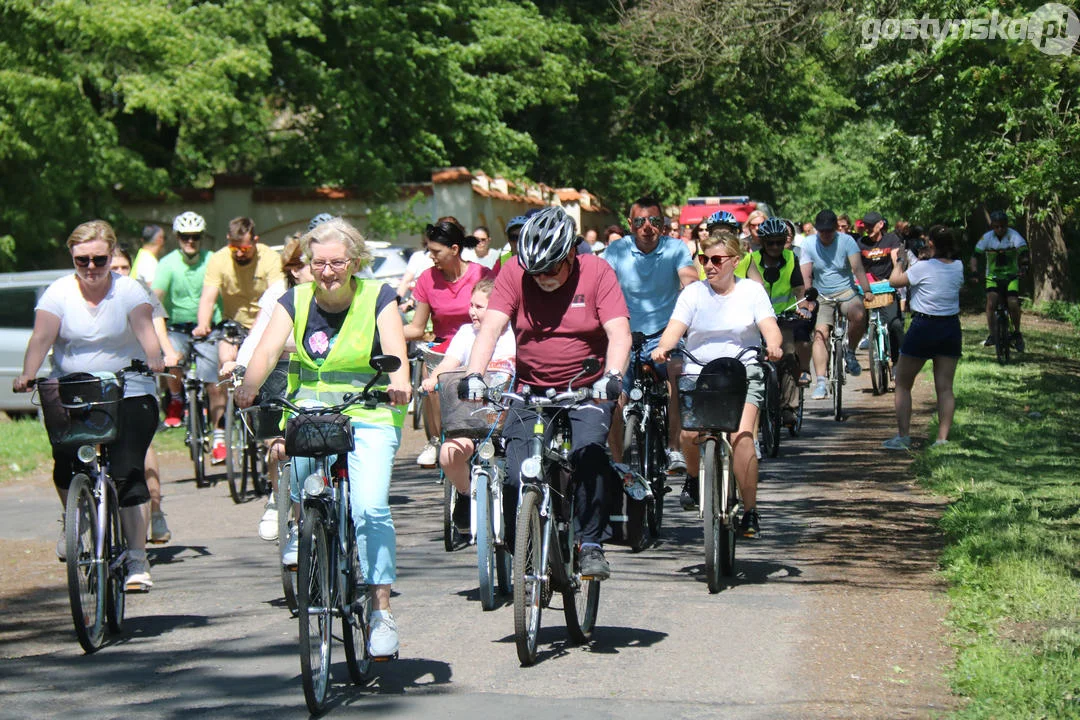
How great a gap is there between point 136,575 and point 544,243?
268 centimetres

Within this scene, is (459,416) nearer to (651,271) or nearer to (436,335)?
(436,335)

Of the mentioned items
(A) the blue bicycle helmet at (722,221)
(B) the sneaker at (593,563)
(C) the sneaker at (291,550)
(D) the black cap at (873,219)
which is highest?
(D) the black cap at (873,219)

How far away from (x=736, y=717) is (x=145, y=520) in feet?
11.2

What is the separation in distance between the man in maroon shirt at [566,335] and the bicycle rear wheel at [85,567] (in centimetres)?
191

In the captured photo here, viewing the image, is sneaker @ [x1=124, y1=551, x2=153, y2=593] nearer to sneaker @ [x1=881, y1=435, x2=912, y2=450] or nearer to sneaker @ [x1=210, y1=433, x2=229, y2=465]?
sneaker @ [x1=210, y1=433, x2=229, y2=465]

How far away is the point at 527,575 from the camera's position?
6430mm

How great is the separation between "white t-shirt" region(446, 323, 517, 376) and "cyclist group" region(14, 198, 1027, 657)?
0.01 meters

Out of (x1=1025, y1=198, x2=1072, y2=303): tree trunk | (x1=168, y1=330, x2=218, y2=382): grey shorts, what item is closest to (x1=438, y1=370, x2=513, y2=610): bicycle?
(x1=168, y1=330, x2=218, y2=382): grey shorts

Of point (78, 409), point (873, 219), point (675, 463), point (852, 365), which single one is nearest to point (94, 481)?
point (78, 409)

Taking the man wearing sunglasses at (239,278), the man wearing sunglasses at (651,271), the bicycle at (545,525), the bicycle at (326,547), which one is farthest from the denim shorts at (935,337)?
the bicycle at (326,547)

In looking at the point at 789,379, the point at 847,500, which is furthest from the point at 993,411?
the point at 847,500

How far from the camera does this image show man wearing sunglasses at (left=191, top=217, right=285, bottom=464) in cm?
1195

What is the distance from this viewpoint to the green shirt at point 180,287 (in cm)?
1300

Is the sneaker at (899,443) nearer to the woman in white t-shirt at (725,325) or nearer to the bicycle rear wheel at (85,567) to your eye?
the woman in white t-shirt at (725,325)
